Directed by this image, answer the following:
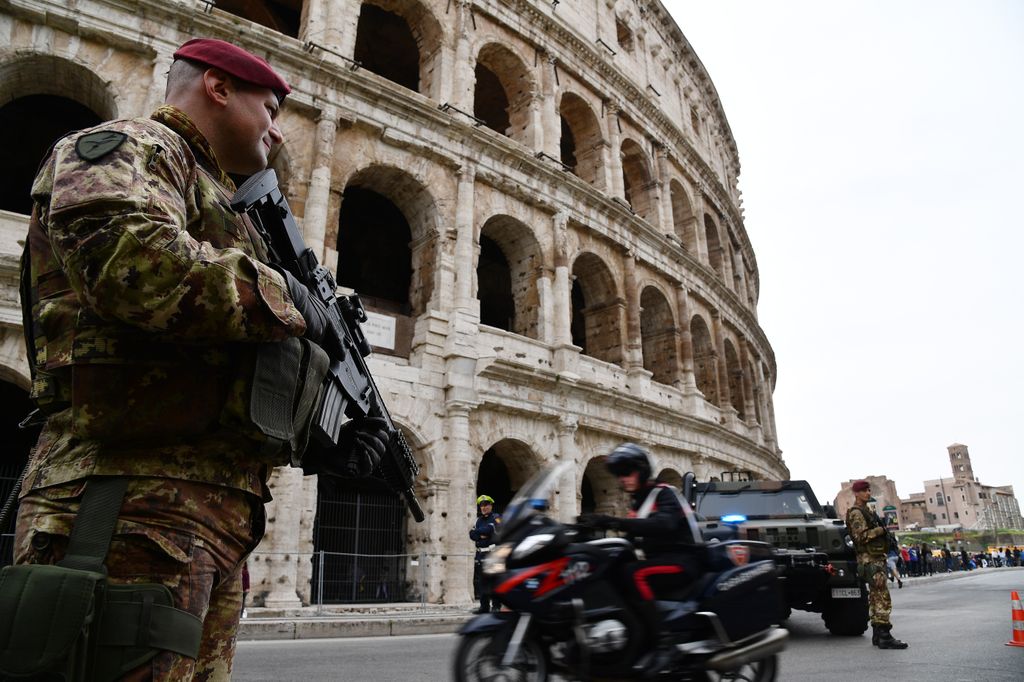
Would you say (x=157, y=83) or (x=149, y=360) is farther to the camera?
(x=157, y=83)

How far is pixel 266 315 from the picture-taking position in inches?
55.7

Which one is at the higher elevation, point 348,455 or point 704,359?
point 704,359

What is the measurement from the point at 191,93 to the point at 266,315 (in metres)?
0.81

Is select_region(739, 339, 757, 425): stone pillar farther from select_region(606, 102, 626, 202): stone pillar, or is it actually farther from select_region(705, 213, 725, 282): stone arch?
select_region(606, 102, 626, 202): stone pillar

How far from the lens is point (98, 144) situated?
52.7 inches

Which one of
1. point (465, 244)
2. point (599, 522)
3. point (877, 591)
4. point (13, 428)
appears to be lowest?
point (877, 591)

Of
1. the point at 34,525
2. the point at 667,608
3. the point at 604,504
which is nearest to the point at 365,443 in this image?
the point at 34,525

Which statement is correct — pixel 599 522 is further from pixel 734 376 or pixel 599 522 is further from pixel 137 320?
pixel 734 376

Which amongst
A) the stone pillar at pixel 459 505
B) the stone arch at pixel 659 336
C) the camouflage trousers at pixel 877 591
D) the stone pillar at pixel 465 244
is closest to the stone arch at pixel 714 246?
the stone arch at pixel 659 336

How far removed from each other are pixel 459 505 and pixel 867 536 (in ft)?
23.7

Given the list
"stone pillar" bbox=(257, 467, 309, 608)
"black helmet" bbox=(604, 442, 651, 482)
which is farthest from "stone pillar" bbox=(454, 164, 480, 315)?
"black helmet" bbox=(604, 442, 651, 482)

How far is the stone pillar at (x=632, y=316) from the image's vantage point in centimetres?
1700

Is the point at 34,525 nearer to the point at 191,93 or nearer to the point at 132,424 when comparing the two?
the point at 132,424

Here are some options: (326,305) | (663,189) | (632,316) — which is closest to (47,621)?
(326,305)
